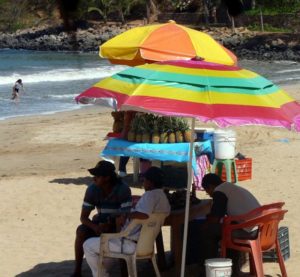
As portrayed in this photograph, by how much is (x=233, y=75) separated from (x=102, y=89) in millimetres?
809

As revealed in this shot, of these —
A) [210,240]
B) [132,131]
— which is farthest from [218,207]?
[132,131]

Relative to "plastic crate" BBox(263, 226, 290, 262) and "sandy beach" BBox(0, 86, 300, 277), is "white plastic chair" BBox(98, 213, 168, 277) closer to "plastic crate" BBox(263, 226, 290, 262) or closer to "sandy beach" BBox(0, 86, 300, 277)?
"sandy beach" BBox(0, 86, 300, 277)

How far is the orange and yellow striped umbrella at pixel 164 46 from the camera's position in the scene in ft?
25.5

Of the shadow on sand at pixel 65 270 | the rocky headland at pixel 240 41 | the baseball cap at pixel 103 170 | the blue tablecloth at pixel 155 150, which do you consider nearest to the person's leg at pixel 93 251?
the baseball cap at pixel 103 170

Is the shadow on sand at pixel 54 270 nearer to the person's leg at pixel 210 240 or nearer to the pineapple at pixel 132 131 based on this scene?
the person's leg at pixel 210 240

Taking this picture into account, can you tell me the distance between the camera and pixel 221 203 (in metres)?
4.90

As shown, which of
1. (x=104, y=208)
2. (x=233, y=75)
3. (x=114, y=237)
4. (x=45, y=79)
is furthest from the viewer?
(x=45, y=79)

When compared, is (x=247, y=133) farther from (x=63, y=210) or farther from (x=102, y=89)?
(x=102, y=89)

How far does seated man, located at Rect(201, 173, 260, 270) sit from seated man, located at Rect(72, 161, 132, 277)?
0.57 metres

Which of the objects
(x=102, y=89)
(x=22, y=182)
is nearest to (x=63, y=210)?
(x=22, y=182)

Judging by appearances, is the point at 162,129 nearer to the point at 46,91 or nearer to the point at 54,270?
the point at 54,270

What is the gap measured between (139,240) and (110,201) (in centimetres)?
43

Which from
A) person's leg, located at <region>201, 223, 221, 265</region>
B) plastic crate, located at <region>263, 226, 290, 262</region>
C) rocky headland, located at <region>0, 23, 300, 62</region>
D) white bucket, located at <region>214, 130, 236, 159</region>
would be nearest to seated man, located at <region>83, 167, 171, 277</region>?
person's leg, located at <region>201, 223, 221, 265</region>

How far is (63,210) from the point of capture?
8.42m
